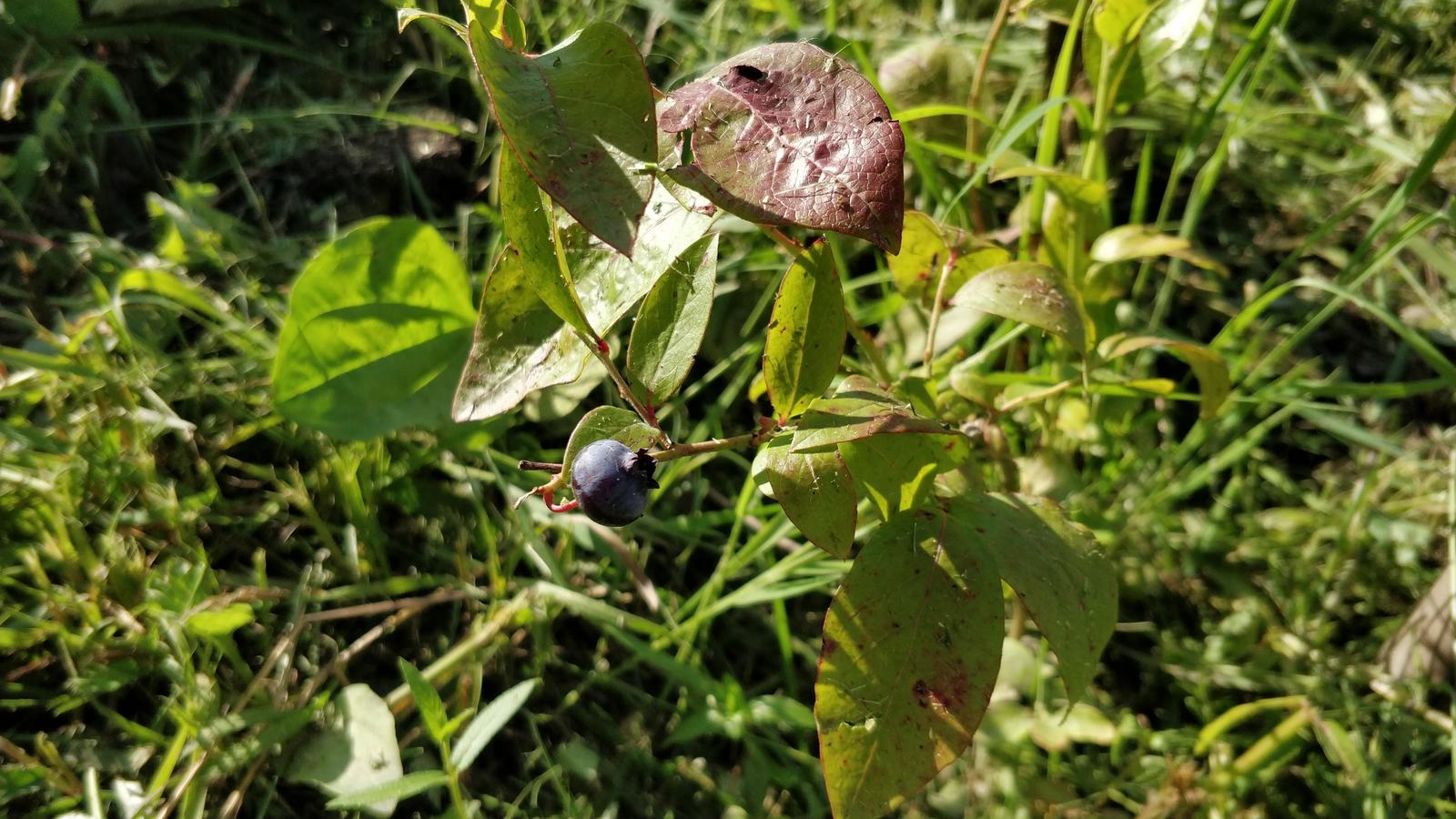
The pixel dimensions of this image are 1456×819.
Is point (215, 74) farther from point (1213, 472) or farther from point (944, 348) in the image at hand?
point (1213, 472)

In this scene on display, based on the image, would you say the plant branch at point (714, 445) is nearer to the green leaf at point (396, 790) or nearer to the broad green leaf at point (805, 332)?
the broad green leaf at point (805, 332)

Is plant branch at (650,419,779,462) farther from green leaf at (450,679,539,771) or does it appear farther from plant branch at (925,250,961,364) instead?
green leaf at (450,679,539,771)

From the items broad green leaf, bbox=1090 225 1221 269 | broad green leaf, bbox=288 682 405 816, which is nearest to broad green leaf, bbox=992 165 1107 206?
broad green leaf, bbox=1090 225 1221 269

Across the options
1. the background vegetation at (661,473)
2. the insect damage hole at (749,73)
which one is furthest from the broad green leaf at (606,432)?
the background vegetation at (661,473)

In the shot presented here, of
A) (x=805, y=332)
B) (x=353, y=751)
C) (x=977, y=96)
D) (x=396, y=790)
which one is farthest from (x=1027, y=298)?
(x=353, y=751)

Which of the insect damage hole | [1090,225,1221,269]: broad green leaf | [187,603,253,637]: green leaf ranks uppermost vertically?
the insect damage hole
